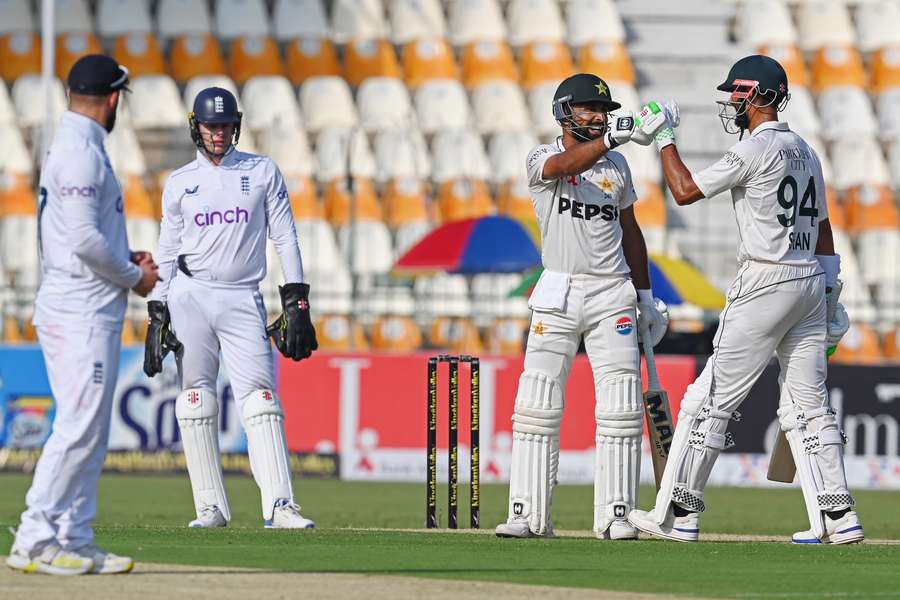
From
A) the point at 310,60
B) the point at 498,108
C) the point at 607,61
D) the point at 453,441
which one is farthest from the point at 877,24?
the point at 453,441

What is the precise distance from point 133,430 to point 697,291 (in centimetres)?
615

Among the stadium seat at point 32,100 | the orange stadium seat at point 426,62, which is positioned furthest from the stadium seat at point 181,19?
the orange stadium seat at point 426,62

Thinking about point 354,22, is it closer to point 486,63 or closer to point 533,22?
point 486,63

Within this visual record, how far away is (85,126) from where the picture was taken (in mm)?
7199

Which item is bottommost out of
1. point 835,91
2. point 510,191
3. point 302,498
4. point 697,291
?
point 302,498

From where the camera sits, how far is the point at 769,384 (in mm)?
17703

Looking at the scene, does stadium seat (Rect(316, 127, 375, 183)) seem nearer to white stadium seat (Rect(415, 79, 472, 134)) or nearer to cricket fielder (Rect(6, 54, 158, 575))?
white stadium seat (Rect(415, 79, 472, 134))

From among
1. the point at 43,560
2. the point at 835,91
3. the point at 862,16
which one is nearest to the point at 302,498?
the point at 43,560

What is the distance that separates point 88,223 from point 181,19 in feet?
57.2

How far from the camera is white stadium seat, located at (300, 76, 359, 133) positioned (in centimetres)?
2317

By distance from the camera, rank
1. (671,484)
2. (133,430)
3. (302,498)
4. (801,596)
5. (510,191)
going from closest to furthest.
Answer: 1. (801,596)
2. (671,484)
3. (302,498)
4. (133,430)
5. (510,191)

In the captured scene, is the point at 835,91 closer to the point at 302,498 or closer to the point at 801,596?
the point at 302,498

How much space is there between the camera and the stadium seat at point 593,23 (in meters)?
25.1

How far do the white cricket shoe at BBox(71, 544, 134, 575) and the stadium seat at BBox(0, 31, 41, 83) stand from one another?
16.7m
